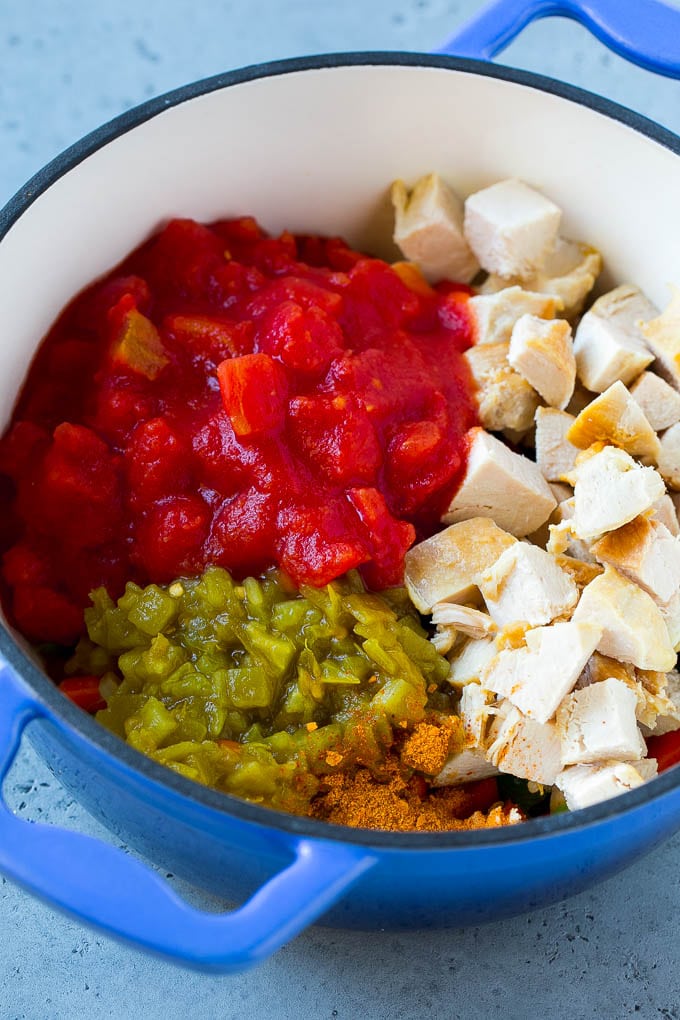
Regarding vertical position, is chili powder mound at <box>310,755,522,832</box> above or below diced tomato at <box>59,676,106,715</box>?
below

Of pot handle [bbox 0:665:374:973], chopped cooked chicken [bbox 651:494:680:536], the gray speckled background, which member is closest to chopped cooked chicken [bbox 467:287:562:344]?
chopped cooked chicken [bbox 651:494:680:536]

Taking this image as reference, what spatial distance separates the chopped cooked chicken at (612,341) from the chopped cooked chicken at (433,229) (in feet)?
1.04

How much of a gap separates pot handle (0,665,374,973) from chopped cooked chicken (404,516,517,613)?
2.29 ft

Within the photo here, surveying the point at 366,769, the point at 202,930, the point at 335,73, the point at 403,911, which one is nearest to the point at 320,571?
the point at 366,769

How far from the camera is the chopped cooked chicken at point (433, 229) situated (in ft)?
8.34

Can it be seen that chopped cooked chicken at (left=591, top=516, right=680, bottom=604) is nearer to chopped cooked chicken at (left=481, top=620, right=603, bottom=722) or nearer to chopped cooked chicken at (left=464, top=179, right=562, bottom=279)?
chopped cooked chicken at (left=481, top=620, right=603, bottom=722)

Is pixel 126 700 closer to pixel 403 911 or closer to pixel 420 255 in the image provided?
pixel 403 911

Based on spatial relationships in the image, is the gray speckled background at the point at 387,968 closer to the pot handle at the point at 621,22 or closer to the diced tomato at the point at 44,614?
the pot handle at the point at 621,22

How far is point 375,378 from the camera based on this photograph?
225 centimetres

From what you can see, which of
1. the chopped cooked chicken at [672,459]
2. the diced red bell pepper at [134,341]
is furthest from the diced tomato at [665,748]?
the diced red bell pepper at [134,341]

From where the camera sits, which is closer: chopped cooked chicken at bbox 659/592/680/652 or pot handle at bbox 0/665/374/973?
pot handle at bbox 0/665/374/973

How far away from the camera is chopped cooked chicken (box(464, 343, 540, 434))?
2348mm

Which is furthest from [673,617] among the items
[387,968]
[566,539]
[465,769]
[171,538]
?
[171,538]

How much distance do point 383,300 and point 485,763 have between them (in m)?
1.00
